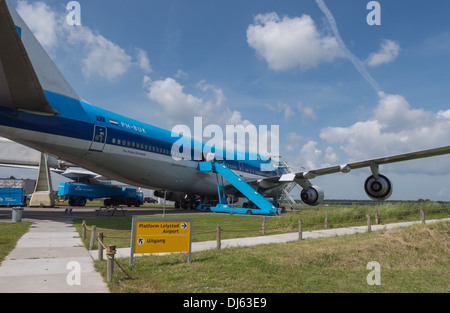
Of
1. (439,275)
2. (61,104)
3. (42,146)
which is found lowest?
(439,275)

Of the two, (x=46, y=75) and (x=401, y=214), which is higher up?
(x=46, y=75)

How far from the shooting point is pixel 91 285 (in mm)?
6031

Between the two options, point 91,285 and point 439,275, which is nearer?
point 91,285

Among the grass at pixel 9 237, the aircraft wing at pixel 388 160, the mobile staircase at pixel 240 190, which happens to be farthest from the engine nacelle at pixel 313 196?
the grass at pixel 9 237

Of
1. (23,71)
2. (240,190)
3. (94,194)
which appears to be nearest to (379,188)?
(240,190)

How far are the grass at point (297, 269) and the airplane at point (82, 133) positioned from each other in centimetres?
483

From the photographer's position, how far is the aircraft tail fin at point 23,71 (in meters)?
8.06

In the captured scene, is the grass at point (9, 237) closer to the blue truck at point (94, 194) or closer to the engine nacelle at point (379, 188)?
the engine nacelle at point (379, 188)

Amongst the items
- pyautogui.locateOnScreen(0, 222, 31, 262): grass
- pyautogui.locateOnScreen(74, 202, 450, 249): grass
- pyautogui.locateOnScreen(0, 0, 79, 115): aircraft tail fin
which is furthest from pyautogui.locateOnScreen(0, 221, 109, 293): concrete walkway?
pyautogui.locateOnScreen(0, 0, 79, 115): aircraft tail fin

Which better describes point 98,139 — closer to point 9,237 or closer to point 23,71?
point 9,237
